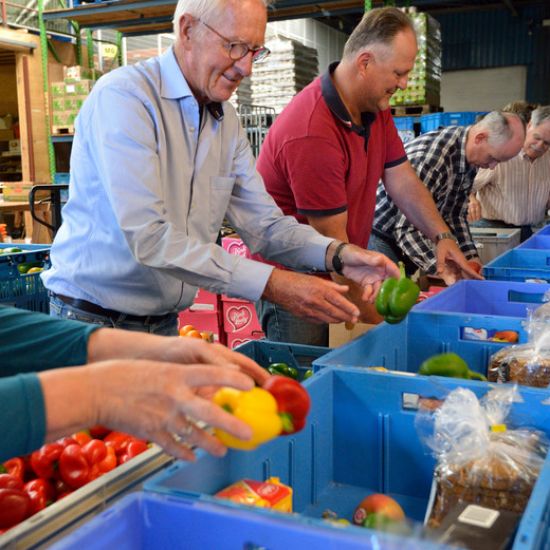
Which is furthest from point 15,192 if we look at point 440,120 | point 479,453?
point 479,453

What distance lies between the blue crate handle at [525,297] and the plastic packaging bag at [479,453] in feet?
4.67

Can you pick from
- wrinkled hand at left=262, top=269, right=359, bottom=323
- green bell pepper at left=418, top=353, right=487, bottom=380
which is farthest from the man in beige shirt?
green bell pepper at left=418, top=353, right=487, bottom=380

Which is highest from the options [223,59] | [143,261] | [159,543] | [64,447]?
[223,59]

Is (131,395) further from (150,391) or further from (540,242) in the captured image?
(540,242)

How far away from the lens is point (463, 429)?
1.42 m

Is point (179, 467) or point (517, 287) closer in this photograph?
point (179, 467)

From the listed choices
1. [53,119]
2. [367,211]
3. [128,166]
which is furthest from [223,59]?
[53,119]

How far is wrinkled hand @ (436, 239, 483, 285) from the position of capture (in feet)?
10.2

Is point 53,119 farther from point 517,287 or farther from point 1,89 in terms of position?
point 517,287

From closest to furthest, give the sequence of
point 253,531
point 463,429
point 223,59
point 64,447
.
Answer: point 253,531 → point 463,429 → point 64,447 → point 223,59

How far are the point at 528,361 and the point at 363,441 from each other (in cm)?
63

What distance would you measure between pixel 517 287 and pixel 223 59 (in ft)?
5.08

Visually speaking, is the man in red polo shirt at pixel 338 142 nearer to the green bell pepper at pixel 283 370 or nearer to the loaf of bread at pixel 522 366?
the green bell pepper at pixel 283 370

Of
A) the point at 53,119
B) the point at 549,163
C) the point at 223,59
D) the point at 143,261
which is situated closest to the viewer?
the point at 143,261
